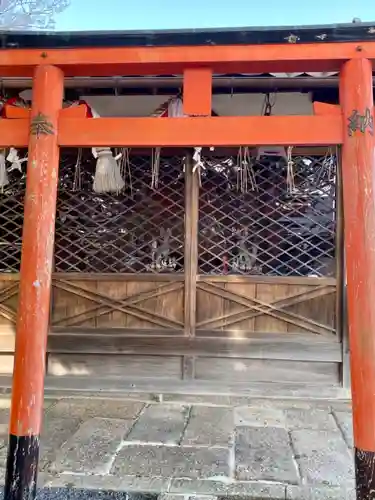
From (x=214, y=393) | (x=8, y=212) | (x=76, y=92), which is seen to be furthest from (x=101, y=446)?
(x=76, y=92)

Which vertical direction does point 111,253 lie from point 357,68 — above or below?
below

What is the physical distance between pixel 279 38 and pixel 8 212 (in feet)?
13.0

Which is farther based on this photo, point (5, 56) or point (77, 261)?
point (77, 261)

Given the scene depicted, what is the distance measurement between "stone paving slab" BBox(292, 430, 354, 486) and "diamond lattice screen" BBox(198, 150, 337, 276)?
1.87m

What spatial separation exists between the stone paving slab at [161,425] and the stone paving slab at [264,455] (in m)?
0.62

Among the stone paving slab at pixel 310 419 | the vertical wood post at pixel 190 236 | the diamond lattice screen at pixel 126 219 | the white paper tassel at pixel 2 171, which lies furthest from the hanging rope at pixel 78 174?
the stone paving slab at pixel 310 419

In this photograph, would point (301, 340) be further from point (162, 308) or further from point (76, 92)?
point (76, 92)

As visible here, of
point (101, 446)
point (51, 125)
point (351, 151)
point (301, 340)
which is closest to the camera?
point (351, 151)

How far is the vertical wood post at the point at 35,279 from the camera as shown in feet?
10.0

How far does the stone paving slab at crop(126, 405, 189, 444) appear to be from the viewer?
4.12m

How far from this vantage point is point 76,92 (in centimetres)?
522

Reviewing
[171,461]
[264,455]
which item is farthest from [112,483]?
[264,455]

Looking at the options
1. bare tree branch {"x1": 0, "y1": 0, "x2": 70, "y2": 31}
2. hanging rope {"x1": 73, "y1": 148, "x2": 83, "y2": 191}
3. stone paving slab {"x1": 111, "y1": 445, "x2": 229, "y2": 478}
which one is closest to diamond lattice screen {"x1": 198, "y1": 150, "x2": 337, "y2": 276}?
hanging rope {"x1": 73, "y1": 148, "x2": 83, "y2": 191}

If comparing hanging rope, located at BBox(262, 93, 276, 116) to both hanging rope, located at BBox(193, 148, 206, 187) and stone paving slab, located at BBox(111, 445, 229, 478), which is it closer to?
hanging rope, located at BBox(193, 148, 206, 187)
